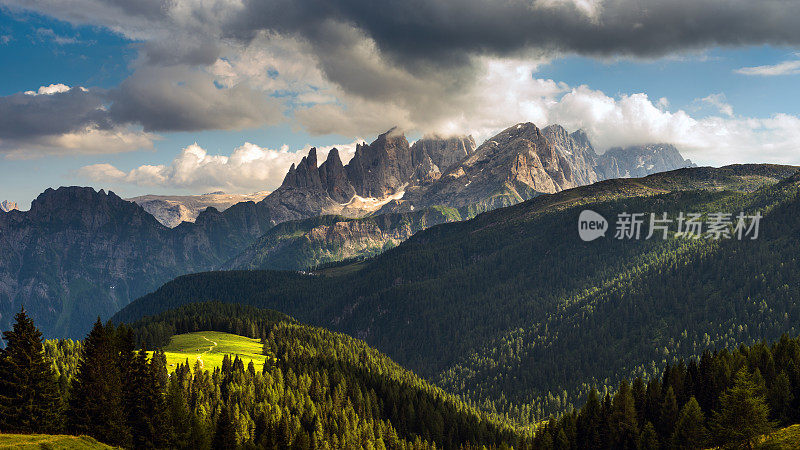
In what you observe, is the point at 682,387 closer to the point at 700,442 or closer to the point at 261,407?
the point at 700,442

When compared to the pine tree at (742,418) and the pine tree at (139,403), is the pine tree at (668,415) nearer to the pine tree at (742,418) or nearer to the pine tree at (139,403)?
the pine tree at (742,418)

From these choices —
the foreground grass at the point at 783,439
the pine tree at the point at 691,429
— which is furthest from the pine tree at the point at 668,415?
the foreground grass at the point at 783,439

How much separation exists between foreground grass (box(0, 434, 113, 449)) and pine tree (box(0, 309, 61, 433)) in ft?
11.2

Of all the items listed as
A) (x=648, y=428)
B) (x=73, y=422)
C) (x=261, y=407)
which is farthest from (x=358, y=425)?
(x=73, y=422)

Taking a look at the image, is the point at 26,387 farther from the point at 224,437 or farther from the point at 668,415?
the point at 668,415

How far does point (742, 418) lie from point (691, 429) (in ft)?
38.4

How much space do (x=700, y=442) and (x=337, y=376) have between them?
381 ft

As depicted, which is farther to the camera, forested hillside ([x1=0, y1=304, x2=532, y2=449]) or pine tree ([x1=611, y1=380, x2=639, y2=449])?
pine tree ([x1=611, y1=380, x2=639, y2=449])

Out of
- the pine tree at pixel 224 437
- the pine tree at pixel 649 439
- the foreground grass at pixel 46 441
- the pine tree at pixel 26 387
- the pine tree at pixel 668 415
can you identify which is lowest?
the pine tree at pixel 649 439

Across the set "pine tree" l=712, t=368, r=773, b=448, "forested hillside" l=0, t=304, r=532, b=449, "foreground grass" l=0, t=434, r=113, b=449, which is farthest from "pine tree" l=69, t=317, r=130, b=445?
"pine tree" l=712, t=368, r=773, b=448

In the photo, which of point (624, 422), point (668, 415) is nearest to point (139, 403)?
point (624, 422)

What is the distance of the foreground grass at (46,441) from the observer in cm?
6444

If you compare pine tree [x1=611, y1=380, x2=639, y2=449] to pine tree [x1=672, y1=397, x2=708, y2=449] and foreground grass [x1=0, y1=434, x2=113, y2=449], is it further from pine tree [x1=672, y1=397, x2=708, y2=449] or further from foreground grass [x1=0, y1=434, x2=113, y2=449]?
foreground grass [x1=0, y1=434, x2=113, y2=449]

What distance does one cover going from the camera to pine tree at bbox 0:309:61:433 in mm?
70812
